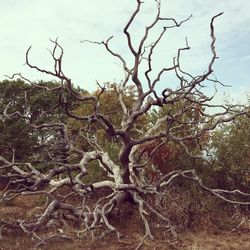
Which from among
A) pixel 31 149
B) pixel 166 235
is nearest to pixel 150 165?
pixel 166 235

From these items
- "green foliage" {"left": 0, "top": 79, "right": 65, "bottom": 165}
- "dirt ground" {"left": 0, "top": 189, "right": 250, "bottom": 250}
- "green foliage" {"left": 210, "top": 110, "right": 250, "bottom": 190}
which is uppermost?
"green foliage" {"left": 0, "top": 79, "right": 65, "bottom": 165}

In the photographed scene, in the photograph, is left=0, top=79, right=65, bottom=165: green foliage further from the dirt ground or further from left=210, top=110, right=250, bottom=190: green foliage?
the dirt ground

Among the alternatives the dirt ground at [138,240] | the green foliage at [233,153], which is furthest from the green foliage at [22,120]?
the dirt ground at [138,240]

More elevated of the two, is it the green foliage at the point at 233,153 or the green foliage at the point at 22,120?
the green foliage at the point at 22,120

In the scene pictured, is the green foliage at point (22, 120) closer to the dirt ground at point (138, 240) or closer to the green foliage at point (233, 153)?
the green foliage at point (233, 153)

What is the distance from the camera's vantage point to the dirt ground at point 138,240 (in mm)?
10820

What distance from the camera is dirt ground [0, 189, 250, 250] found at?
1082 centimetres

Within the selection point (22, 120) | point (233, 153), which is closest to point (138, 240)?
point (233, 153)

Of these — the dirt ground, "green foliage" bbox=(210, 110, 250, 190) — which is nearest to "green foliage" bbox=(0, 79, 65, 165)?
"green foliage" bbox=(210, 110, 250, 190)

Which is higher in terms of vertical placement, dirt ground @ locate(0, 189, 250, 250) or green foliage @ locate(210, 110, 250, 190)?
green foliage @ locate(210, 110, 250, 190)

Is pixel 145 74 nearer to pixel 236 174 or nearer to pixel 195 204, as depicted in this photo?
pixel 195 204

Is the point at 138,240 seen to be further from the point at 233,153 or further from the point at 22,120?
the point at 22,120

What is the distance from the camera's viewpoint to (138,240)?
37.6ft

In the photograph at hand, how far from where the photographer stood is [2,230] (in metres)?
11.7
